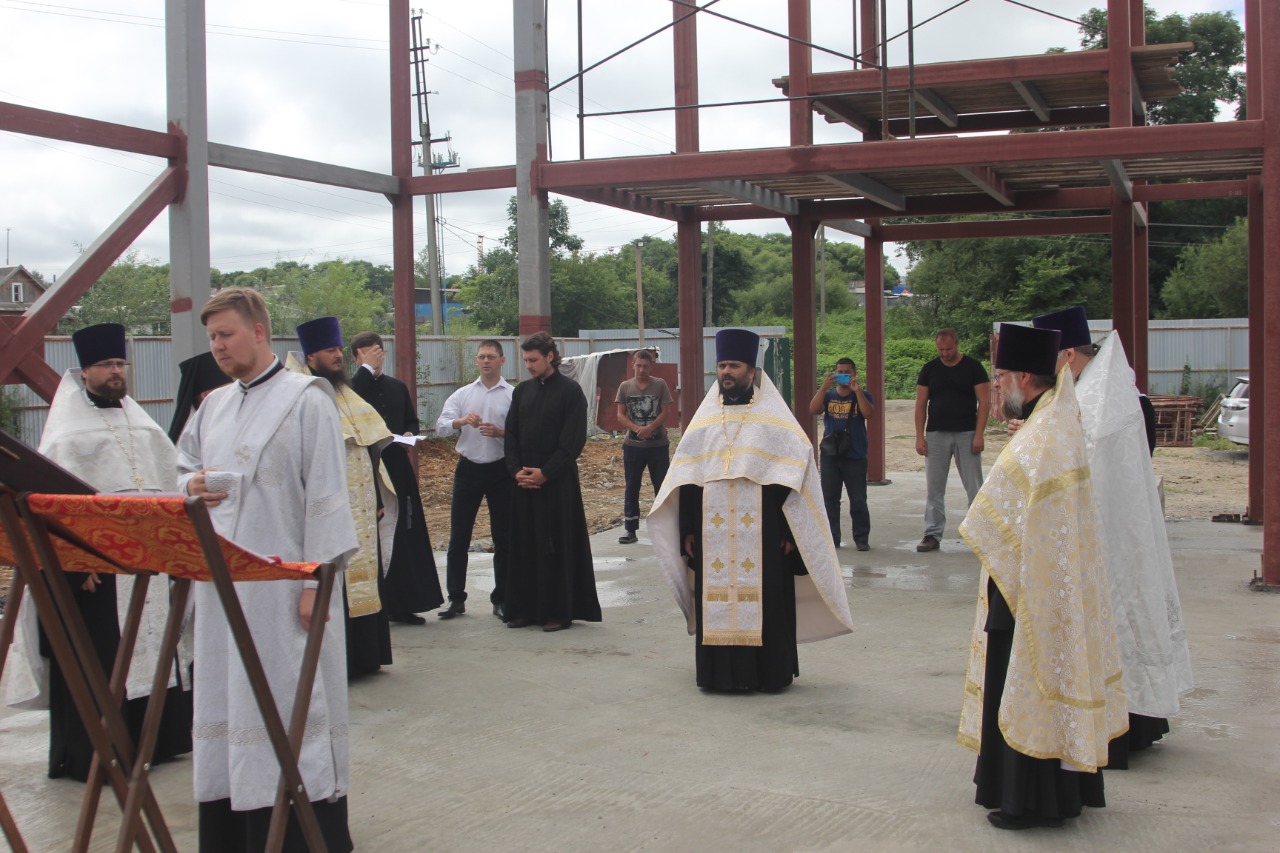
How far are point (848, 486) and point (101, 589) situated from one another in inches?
255

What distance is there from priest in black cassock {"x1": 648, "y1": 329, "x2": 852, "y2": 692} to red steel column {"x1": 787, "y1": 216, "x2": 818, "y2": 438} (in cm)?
547

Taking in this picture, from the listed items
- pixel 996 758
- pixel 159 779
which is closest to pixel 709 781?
pixel 996 758

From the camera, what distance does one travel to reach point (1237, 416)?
19.6 m

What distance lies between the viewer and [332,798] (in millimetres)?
3861

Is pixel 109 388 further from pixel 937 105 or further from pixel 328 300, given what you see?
pixel 328 300

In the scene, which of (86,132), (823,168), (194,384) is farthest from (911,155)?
(86,132)

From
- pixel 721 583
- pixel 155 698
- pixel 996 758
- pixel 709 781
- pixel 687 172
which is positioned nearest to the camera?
pixel 155 698

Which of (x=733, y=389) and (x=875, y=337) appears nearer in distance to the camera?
(x=733, y=389)

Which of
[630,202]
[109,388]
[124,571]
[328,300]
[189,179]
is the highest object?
[328,300]

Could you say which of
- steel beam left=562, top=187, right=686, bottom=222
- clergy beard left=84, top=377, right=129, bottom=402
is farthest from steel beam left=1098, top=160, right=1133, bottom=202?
clergy beard left=84, top=377, right=129, bottom=402

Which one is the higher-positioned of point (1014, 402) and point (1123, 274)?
point (1123, 274)

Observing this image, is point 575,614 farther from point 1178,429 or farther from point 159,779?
point 1178,429

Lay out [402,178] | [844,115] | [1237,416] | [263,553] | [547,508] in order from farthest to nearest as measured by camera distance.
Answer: [1237,416] < [844,115] < [402,178] < [547,508] < [263,553]

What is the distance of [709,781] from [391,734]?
1570mm
